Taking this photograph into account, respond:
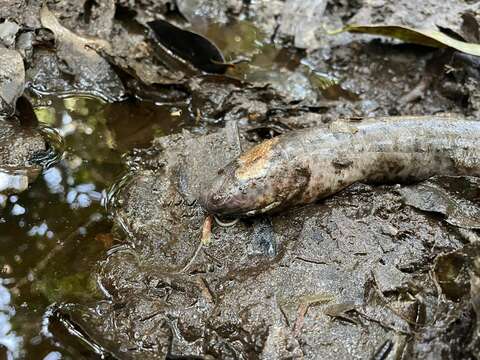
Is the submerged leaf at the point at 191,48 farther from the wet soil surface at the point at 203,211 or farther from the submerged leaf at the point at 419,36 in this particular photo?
the submerged leaf at the point at 419,36

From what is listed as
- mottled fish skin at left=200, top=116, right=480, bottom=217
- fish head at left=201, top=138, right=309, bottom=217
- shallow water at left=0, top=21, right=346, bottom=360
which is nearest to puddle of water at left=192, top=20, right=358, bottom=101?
shallow water at left=0, top=21, right=346, bottom=360

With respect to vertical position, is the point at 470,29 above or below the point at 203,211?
above

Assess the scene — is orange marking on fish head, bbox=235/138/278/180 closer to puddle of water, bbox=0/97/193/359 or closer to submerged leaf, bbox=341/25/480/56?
puddle of water, bbox=0/97/193/359

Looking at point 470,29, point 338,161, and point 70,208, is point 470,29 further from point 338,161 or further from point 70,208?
point 70,208

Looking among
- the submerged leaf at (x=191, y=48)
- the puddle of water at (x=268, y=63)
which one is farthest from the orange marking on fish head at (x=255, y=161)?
the submerged leaf at (x=191, y=48)

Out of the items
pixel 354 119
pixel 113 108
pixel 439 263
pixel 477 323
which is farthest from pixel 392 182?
pixel 113 108

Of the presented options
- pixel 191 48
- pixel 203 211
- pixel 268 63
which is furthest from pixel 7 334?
pixel 268 63

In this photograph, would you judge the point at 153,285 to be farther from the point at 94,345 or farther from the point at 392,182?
the point at 392,182
